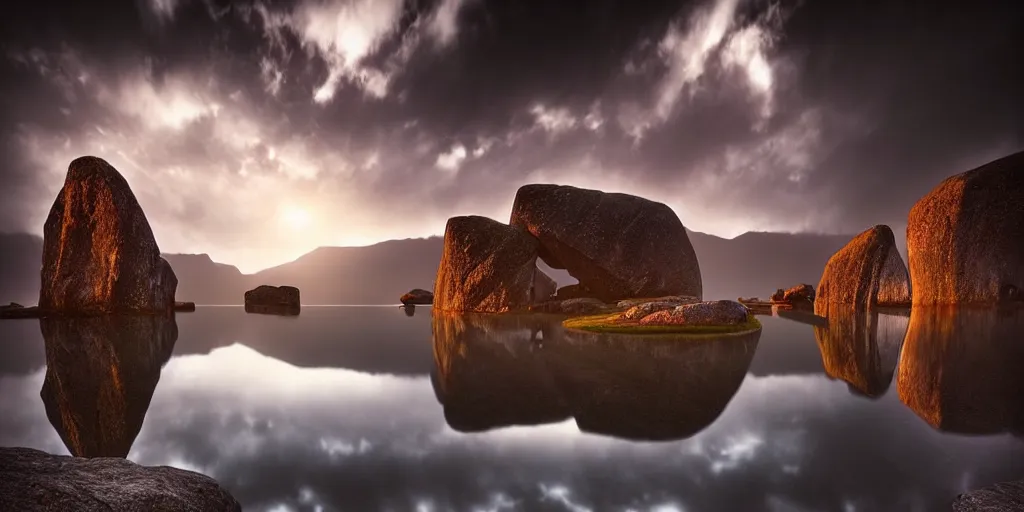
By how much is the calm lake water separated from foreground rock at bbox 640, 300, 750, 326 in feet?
16.7

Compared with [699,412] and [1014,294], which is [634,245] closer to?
[1014,294]

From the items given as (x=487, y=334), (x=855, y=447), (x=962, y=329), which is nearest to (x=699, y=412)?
(x=855, y=447)

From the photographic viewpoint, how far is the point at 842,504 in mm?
3443

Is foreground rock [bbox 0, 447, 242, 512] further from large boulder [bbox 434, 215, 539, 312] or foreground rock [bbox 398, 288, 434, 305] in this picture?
foreground rock [bbox 398, 288, 434, 305]

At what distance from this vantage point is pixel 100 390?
6.96 meters

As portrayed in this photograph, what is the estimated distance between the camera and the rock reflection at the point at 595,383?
5.47 m

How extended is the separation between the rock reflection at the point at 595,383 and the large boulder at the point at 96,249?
26.6m

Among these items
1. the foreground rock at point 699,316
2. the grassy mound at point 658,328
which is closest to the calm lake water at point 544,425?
the grassy mound at point 658,328

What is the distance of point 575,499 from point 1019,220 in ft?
121

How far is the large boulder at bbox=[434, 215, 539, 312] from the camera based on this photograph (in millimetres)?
31266

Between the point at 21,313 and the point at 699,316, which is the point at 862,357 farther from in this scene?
the point at 21,313

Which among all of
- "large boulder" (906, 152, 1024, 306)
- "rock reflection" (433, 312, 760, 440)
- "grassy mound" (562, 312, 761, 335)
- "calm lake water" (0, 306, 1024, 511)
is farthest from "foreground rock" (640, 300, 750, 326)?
"large boulder" (906, 152, 1024, 306)

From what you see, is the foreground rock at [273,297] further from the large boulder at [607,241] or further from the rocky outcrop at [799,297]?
the rocky outcrop at [799,297]

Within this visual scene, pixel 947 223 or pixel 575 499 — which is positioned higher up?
pixel 947 223
